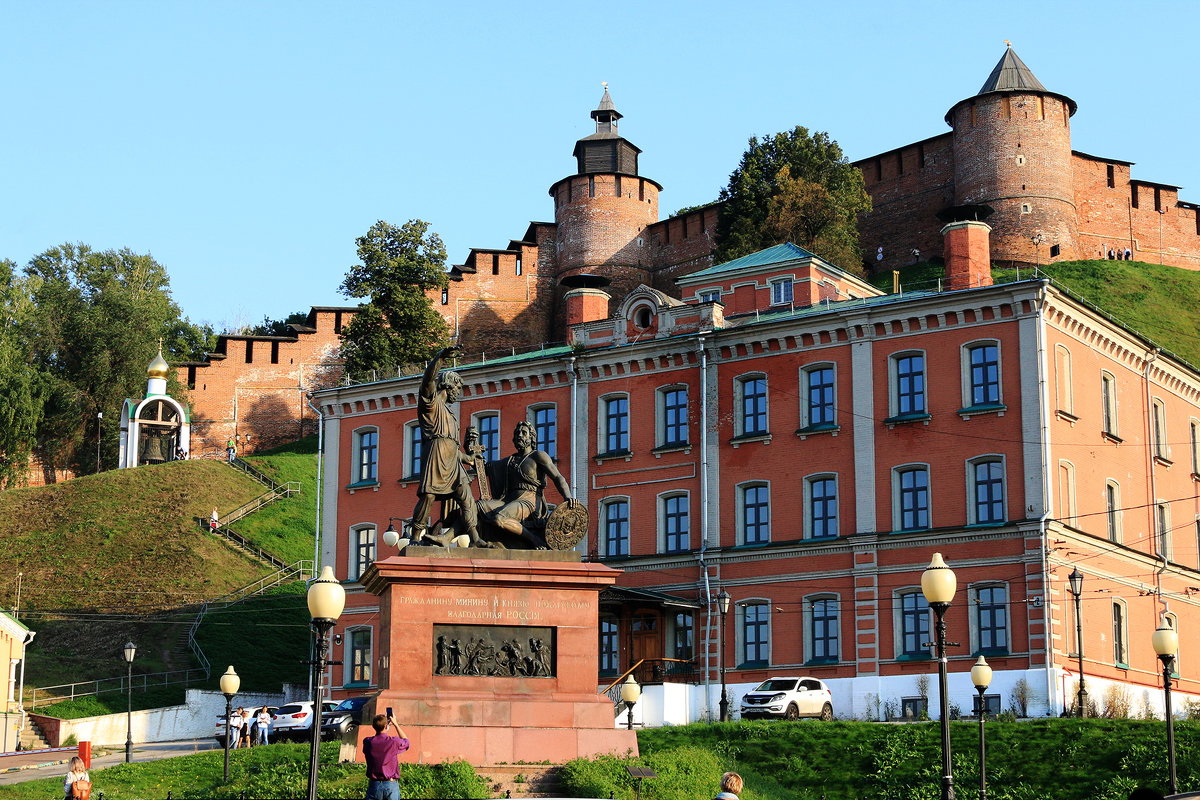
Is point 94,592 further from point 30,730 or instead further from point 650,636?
point 650,636

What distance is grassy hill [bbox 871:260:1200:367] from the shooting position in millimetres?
83688

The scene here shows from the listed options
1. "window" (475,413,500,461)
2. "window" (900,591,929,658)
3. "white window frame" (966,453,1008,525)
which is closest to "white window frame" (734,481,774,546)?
"window" (900,591,929,658)

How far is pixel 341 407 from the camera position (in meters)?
60.2

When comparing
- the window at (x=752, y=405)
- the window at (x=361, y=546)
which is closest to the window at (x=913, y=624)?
the window at (x=752, y=405)

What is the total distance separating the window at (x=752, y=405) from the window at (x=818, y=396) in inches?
52.4

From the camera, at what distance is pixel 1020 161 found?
89.9 meters

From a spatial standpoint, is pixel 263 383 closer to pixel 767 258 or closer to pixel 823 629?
pixel 767 258

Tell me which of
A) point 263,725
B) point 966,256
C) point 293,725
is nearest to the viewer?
point 293,725

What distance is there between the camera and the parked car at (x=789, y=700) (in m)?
43.0

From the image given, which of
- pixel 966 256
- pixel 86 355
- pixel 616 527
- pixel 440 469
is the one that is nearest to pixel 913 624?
pixel 616 527

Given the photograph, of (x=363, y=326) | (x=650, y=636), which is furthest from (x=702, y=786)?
(x=363, y=326)

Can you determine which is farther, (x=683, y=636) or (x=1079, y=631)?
(x=683, y=636)

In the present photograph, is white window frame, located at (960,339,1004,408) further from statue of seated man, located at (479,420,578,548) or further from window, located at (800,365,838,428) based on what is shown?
statue of seated man, located at (479,420,578,548)

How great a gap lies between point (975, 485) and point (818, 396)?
567 cm
